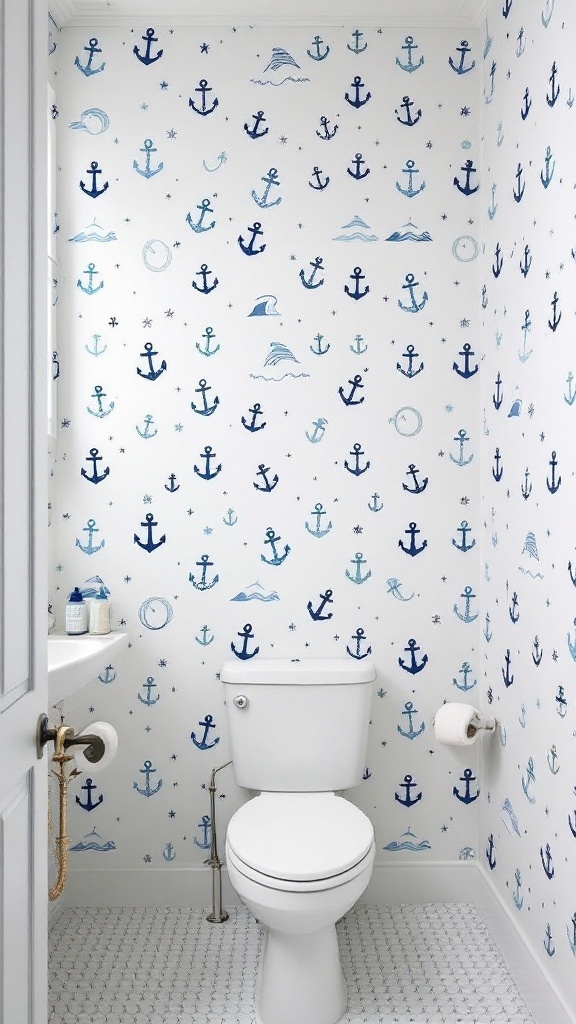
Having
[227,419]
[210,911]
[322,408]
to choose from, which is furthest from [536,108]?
[210,911]

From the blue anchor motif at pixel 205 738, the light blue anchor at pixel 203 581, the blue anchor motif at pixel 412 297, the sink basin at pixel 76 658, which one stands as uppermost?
the blue anchor motif at pixel 412 297

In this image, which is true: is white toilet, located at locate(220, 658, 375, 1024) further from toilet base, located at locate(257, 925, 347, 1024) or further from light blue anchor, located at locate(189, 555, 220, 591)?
light blue anchor, located at locate(189, 555, 220, 591)

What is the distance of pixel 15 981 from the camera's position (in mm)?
1087

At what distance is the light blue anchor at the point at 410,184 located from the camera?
244cm

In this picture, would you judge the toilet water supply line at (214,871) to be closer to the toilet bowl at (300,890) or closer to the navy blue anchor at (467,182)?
the toilet bowl at (300,890)

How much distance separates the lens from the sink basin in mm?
1759

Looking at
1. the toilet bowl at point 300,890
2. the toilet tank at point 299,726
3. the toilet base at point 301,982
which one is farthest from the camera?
the toilet tank at point 299,726

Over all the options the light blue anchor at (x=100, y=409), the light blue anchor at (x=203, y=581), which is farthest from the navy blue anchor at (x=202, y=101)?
the light blue anchor at (x=203, y=581)

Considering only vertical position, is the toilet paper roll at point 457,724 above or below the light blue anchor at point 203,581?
below

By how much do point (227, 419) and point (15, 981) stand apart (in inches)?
65.3

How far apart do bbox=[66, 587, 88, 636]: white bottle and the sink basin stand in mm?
24

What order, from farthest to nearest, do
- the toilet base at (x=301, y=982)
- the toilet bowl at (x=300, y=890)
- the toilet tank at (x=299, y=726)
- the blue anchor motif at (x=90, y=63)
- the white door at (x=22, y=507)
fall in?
1. the blue anchor motif at (x=90, y=63)
2. the toilet tank at (x=299, y=726)
3. the toilet base at (x=301, y=982)
4. the toilet bowl at (x=300, y=890)
5. the white door at (x=22, y=507)

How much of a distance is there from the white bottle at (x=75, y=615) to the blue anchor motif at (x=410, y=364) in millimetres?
1195

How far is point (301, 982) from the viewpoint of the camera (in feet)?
6.19
